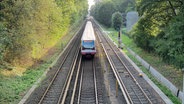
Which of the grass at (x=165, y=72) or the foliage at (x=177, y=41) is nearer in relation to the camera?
the foliage at (x=177, y=41)

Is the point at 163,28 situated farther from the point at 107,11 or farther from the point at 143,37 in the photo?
A: the point at 107,11

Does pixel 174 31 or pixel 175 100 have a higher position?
pixel 174 31

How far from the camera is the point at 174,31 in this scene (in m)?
18.6

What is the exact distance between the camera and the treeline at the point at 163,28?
1830 centimetres

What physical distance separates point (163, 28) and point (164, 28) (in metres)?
1.47

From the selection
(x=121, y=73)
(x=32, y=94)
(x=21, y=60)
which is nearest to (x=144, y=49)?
(x=121, y=73)

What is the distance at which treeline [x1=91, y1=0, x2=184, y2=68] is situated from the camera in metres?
18.3

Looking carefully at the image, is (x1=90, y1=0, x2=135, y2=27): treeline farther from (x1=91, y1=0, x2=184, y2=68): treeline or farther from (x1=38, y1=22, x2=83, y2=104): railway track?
(x1=38, y1=22, x2=83, y2=104): railway track

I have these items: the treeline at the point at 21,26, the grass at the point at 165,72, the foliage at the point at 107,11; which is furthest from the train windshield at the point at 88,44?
the foliage at the point at 107,11

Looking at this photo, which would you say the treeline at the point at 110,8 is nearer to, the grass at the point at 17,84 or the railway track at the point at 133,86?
the railway track at the point at 133,86

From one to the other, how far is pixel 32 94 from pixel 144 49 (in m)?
21.1

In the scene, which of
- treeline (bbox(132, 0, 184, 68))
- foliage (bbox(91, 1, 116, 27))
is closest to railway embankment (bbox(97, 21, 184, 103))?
treeline (bbox(132, 0, 184, 68))

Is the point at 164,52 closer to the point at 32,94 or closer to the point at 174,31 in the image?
the point at 174,31

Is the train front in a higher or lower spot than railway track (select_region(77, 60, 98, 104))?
higher
